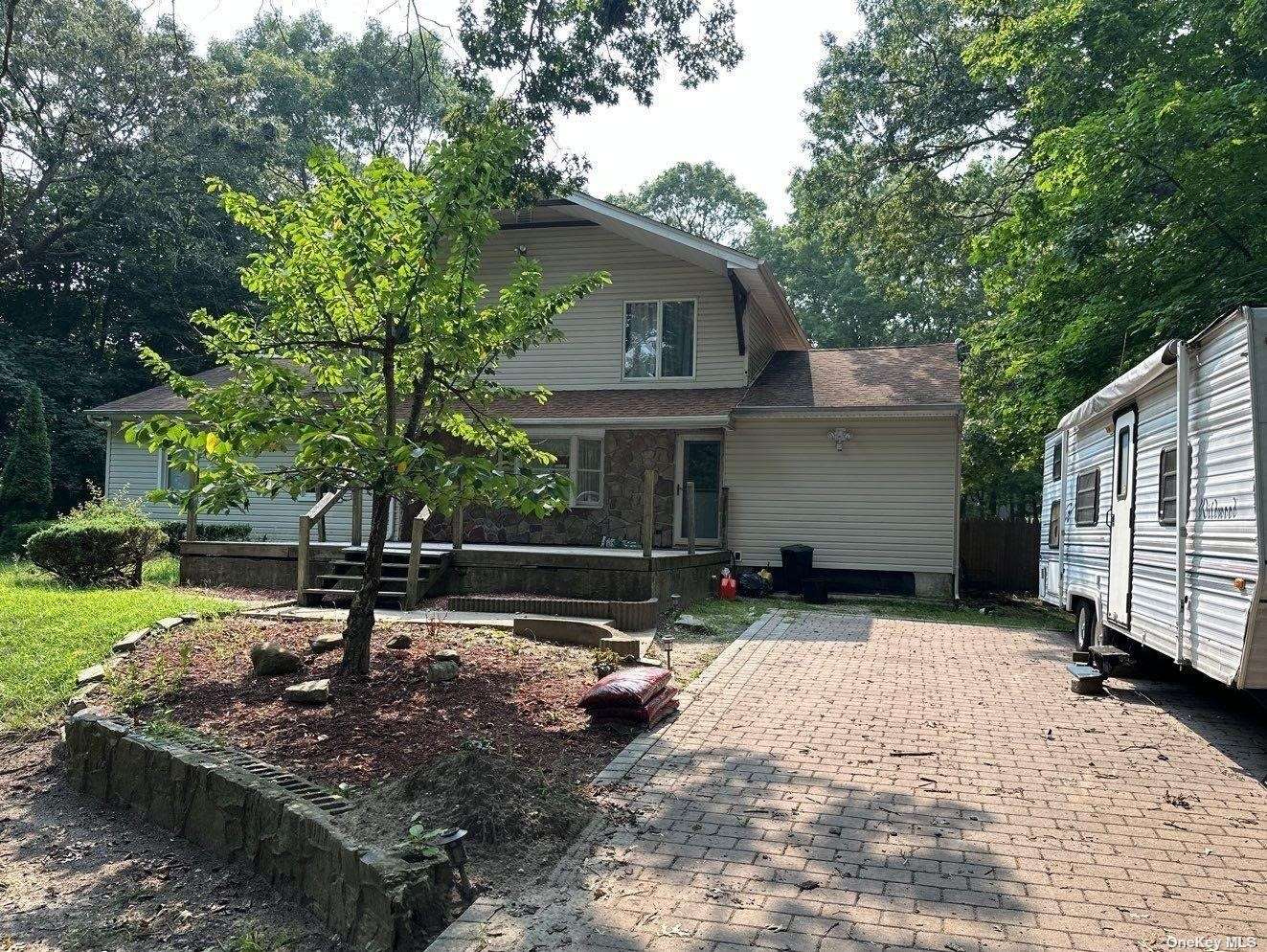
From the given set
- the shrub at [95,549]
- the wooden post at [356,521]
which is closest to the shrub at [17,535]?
the shrub at [95,549]

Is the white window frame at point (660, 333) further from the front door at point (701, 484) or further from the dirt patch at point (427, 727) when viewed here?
the dirt patch at point (427, 727)

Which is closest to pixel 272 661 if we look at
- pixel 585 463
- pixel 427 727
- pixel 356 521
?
pixel 427 727

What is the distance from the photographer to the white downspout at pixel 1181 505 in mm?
6258

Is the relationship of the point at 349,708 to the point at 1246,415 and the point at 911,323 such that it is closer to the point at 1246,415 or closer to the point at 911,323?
the point at 1246,415

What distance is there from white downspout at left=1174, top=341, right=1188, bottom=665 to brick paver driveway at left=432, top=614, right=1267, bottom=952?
0.91 meters

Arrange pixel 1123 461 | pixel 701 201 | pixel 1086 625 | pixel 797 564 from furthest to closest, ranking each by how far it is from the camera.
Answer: pixel 701 201 < pixel 797 564 < pixel 1086 625 < pixel 1123 461

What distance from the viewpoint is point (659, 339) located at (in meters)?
16.7

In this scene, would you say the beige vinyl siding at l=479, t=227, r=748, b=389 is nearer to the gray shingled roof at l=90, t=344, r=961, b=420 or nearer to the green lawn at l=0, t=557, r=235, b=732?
the gray shingled roof at l=90, t=344, r=961, b=420

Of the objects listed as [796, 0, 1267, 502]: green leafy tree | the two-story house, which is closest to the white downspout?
[796, 0, 1267, 502]: green leafy tree

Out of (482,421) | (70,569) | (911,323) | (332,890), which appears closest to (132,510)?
(70,569)

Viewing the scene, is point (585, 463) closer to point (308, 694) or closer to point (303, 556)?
point (303, 556)

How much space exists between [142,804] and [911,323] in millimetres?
39572

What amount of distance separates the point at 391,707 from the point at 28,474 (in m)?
19.1

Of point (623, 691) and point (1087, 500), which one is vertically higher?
point (1087, 500)
